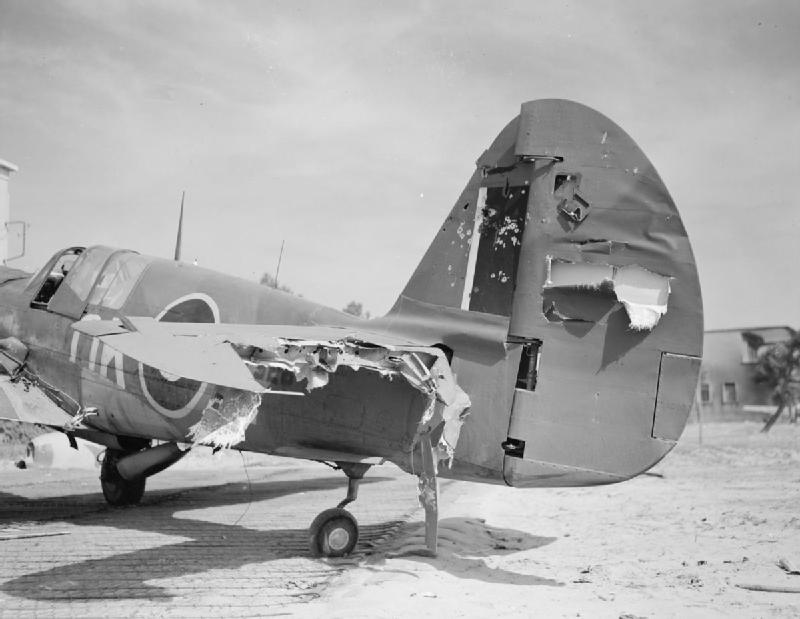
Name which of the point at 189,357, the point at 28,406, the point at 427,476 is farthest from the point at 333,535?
the point at 28,406

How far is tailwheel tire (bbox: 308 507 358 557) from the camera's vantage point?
22.1ft

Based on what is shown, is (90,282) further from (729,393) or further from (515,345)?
(729,393)

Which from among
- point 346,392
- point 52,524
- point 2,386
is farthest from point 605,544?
point 2,386

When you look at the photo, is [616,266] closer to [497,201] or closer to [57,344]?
[497,201]

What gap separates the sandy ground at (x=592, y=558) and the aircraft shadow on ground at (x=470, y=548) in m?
0.01

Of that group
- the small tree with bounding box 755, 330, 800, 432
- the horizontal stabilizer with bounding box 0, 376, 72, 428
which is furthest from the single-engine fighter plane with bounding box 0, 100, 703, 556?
the small tree with bounding box 755, 330, 800, 432

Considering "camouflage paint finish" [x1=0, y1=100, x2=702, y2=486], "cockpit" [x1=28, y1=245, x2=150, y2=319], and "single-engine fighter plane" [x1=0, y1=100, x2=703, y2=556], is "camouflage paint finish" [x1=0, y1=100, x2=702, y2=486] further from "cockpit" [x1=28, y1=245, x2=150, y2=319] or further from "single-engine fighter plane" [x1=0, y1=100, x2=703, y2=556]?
"cockpit" [x1=28, y1=245, x2=150, y2=319]

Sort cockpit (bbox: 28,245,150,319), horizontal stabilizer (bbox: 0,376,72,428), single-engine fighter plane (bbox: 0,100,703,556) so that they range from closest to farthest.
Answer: single-engine fighter plane (bbox: 0,100,703,556) → horizontal stabilizer (bbox: 0,376,72,428) → cockpit (bbox: 28,245,150,319)

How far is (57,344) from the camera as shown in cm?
895

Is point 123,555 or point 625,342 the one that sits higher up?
point 625,342

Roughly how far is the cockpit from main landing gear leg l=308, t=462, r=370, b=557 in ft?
11.9

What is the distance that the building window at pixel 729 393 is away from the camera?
51250mm

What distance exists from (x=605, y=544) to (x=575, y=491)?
14.0 ft

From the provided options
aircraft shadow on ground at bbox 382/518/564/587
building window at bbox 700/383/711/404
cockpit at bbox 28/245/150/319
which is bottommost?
aircraft shadow on ground at bbox 382/518/564/587
